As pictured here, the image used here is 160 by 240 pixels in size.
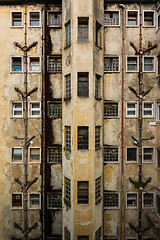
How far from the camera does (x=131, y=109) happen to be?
14422mm

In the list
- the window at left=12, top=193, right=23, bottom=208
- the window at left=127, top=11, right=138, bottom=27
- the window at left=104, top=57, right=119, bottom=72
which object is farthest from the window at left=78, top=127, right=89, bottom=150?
the window at left=127, top=11, right=138, bottom=27

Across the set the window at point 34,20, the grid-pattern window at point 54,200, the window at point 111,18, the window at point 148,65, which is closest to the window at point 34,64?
the window at point 34,20

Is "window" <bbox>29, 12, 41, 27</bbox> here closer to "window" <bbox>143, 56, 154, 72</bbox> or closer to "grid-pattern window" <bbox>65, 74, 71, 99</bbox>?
"grid-pattern window" <bbox>65, 74, 71, 99</bbox>

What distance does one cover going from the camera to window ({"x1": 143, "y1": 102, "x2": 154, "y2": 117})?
1444 cm

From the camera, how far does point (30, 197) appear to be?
14305 millimetres

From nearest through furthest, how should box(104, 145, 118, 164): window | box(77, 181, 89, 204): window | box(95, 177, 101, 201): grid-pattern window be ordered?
1. box(77, 181, 89, 204): window
2. box(95, 177, 101, 201): grid-pattern window
3. box(104, 145, 118, 164): window

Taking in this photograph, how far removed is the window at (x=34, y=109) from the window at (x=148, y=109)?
11.2 m

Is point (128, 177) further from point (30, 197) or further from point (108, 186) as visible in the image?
point (30, 197)

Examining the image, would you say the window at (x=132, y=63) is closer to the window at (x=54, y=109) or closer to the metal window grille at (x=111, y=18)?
the metal window grille at (x=111, y=18)

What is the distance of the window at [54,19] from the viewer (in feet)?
46.5

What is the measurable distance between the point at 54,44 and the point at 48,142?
10179mm

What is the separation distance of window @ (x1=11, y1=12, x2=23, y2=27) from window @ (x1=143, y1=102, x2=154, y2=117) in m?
15.7

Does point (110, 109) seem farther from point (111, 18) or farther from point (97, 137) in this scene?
point (111, 18)

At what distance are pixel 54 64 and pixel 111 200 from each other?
50.9 feet
